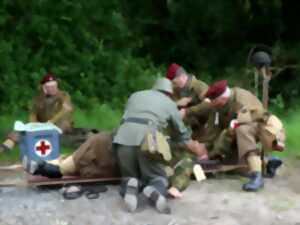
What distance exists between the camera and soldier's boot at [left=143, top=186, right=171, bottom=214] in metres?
7.39

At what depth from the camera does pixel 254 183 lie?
8156mm

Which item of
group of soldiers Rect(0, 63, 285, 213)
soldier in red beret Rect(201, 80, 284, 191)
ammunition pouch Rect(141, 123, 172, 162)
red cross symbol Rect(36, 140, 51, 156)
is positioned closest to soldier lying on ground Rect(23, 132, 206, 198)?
group of soldiers Rect(0, 63, 285, 213)

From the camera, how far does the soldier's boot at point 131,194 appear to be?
742cm

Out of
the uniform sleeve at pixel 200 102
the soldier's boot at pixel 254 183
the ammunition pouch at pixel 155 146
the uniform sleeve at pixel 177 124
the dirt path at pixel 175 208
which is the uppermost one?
the uniform sleeve at pixel 200 102

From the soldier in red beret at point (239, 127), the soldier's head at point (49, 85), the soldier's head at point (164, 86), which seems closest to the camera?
the soldier's head at point (164, 86)

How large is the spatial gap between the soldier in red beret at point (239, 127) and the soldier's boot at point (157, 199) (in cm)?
107

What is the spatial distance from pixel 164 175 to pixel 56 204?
39.1 inches

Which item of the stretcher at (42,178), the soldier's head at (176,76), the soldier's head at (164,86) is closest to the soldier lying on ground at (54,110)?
the stretcher at (42,178)

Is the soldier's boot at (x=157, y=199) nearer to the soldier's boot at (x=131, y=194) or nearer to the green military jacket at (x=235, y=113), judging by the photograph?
the soldier's boot at (x=131, y=194)

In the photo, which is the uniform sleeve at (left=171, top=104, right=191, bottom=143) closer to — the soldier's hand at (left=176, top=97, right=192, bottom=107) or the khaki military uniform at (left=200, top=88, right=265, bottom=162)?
the khaki military uniform at (left=200, top=88, right=265, bottom=162)

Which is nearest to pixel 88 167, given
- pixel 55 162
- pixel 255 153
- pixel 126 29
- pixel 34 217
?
pixel 55 162

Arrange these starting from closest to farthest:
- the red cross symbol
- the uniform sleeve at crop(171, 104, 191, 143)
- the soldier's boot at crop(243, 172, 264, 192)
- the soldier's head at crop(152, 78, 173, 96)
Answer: the uniform sleeve at crop(171, 104, 191, 143) < the soldier's head at crop(152, 78, 173, 96) < the soldier's boot at crop(243, 172, 264, 192) < the red cross symbol

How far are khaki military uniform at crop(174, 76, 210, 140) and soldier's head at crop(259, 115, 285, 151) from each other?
0.83 metres

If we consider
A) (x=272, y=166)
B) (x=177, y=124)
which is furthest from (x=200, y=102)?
(x=177, y=124)
